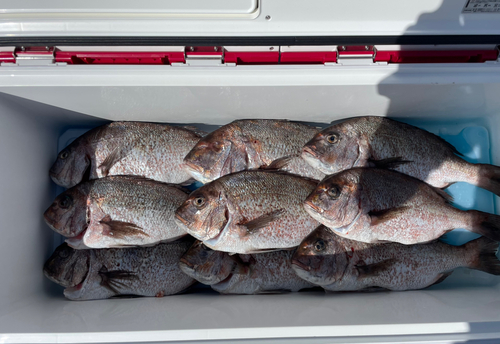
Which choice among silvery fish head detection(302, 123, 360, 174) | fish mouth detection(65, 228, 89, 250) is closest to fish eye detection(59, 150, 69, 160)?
fish mouth detection(65, 228, 89, 250)

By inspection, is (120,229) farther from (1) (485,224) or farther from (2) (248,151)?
(1) (485,224)

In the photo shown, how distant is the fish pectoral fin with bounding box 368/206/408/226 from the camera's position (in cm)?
177

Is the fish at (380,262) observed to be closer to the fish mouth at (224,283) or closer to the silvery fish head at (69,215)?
the fish mouth at (224,283)

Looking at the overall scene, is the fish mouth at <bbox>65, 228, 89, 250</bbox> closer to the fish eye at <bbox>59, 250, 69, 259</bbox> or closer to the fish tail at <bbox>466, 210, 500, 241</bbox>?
the fish eye at <bbox>59, 250, 69, 259</bbox>

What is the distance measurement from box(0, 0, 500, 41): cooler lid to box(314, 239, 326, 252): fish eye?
104 cm

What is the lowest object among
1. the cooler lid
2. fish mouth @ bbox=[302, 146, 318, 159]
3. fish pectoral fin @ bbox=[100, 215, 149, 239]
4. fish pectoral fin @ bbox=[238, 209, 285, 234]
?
fish pectoral fin @ bbox=[100, 215, 149, 239]

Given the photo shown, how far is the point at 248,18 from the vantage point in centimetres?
158

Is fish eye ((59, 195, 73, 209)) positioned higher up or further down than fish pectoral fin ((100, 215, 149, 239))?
higher up

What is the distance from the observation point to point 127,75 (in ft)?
5.42

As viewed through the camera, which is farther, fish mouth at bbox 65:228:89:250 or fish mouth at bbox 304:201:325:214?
fish mouth at bbox 65:228:89:250

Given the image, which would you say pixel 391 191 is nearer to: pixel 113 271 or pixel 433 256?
pixel 433 256

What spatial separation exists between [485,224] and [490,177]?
0.29 meters

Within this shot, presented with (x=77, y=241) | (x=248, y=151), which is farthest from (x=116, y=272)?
(x=248, y=151)

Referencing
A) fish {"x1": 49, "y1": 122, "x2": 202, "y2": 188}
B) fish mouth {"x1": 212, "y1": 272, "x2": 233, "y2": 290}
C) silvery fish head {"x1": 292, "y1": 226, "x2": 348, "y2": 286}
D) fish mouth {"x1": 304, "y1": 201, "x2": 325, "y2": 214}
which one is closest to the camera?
fish mouth {"x1": 304, "y1": 201, "x2": 325, "y2": 214}
